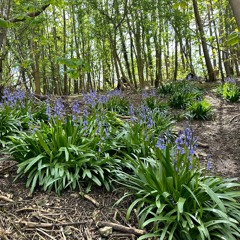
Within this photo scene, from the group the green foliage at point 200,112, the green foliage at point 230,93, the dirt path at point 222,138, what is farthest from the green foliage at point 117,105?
the green foliage at point 230,93

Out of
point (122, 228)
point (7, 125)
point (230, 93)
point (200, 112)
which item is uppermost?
point (230, 93)

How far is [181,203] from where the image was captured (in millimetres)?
2389

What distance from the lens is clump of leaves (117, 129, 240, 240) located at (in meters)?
2.38

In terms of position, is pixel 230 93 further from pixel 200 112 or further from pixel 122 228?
pixel 122 228

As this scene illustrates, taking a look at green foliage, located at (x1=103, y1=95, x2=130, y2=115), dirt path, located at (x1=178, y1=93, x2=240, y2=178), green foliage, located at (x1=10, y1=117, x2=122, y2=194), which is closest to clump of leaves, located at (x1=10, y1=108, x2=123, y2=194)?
green foliage, located at (x1=10, y1=117, x2=122, y2=194)

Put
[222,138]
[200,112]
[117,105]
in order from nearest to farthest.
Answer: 1. [222,138]
2. [200,112]
3. [117,105]

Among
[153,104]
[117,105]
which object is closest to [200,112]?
[153,104]

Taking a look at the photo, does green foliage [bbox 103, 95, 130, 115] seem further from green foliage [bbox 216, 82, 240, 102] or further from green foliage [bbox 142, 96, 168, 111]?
green foliage [bbox 216, 82, 240, 102]

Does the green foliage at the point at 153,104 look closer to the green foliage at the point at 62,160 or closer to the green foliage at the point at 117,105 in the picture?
the green foliage at the point at 117,105

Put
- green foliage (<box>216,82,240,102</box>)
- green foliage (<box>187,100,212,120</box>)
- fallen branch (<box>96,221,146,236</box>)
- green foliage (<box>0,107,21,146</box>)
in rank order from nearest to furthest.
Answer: fallen branch (<box>96,221,146,236</box>) → green foliage (<box>0,107,21,146</box>) → green foliage (<box>187,100,212,120</box>) → green foliage (<box>216,82,240,102</box>)

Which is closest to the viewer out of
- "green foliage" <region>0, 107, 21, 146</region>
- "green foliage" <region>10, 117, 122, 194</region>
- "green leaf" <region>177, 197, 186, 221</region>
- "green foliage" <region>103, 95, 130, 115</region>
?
"green leaf" <region>177, 197, 186, 221</region>

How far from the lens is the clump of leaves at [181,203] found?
2383mm

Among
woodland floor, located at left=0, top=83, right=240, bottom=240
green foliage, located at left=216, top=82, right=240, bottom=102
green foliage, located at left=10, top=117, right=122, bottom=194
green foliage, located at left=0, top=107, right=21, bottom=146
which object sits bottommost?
woodland floor, located at left=0, top=83, right=240, bottom=240

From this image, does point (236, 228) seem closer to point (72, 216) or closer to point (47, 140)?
point (72, 216)
